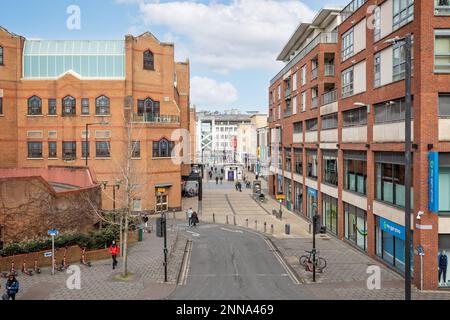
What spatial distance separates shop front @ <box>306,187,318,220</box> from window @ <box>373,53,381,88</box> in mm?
14695

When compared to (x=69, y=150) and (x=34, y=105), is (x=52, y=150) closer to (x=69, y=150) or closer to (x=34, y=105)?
(x=69, y=150)

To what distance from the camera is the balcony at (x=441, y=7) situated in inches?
733

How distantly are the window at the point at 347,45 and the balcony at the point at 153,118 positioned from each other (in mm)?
19309

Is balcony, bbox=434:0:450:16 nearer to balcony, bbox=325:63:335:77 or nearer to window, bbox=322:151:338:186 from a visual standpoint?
window, bbox=322:151:338:186

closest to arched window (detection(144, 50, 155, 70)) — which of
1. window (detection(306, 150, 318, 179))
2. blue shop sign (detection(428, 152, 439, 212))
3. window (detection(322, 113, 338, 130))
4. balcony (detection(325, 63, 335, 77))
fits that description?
balcony (detection(325, 63, 335, 77))

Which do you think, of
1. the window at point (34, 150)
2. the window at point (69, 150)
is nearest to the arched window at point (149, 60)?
the window at point (69, 150)

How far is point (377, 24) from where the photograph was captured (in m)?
24.2

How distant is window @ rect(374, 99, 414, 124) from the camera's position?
69.7 ft

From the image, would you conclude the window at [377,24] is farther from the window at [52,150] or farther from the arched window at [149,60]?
the window at [52,150]

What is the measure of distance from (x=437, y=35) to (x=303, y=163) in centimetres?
2332

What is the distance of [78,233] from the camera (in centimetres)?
2450

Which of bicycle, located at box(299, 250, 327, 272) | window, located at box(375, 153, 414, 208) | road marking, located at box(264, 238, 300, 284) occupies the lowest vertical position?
road marking, located at box(264, 238, 300, 284)

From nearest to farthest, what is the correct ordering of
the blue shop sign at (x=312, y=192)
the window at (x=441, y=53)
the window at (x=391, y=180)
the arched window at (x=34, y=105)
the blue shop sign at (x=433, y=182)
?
the blue shop sign at (x=433, y=182) → the window at (x=441, y=53) → the window at (x=391, y=180) → the blue shop sign at (x=312, y=192) → the arched window at (x=34, y=105)
